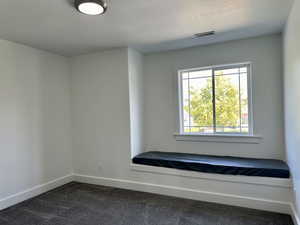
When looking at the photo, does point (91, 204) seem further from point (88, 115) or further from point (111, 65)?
point (111, 65)

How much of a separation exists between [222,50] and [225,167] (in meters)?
1.90

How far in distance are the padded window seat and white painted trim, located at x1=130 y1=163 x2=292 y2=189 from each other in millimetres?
53

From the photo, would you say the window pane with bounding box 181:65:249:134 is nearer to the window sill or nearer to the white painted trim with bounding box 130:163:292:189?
the window sill

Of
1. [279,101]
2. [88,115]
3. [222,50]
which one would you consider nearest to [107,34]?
[88,115]

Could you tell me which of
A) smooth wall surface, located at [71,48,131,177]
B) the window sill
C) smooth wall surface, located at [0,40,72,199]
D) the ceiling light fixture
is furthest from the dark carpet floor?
the ceiling light fixture

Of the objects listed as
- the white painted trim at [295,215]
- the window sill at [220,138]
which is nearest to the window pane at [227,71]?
the window sill at [220,138]

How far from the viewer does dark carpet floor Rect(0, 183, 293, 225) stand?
2.34 meters

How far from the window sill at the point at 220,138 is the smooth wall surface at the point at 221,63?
7 centimetres

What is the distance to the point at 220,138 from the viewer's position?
324 centimetres

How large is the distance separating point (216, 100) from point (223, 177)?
1.30m

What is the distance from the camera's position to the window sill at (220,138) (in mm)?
3031

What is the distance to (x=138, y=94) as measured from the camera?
11.9 feet

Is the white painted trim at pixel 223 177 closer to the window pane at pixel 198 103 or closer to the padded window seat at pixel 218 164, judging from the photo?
the padded window seat at pixel 218 164

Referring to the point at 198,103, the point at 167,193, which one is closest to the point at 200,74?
the point at 198,103
